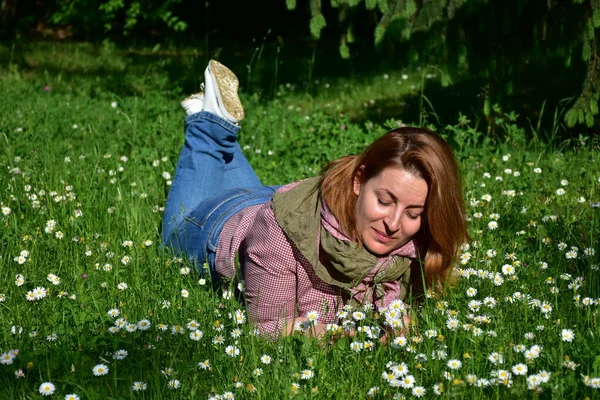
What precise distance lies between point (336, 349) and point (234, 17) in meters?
11.0

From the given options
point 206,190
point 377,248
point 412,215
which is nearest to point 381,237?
point 377,248

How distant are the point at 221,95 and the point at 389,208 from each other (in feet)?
5.89

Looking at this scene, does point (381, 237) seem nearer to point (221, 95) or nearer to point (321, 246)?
point (321, 246)

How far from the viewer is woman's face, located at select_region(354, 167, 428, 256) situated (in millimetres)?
3102

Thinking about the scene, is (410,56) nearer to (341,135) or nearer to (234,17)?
(341,135)

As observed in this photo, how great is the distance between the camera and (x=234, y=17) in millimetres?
13250

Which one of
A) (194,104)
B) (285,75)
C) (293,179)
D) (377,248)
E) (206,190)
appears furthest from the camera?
(285,75)

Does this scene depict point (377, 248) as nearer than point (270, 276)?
Yes

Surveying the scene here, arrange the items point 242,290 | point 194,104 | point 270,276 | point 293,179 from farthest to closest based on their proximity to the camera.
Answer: point 293,179 < point 194,104 < point 242,290 < point 270,276

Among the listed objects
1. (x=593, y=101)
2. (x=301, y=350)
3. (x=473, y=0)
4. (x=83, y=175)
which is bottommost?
(x=301, y=350)

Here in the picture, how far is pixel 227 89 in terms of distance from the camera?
4629 millimetres

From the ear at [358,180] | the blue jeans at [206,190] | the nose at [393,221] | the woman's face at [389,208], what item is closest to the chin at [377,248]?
the woman's face at [389,208]

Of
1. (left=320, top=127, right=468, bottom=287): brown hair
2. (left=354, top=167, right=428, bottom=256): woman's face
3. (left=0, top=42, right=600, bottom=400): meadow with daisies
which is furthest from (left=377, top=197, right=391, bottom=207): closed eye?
(left=0, top=42, right=600, bottom=400): meadow with daisies

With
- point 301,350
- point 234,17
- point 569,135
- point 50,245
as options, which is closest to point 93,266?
point 50,245
